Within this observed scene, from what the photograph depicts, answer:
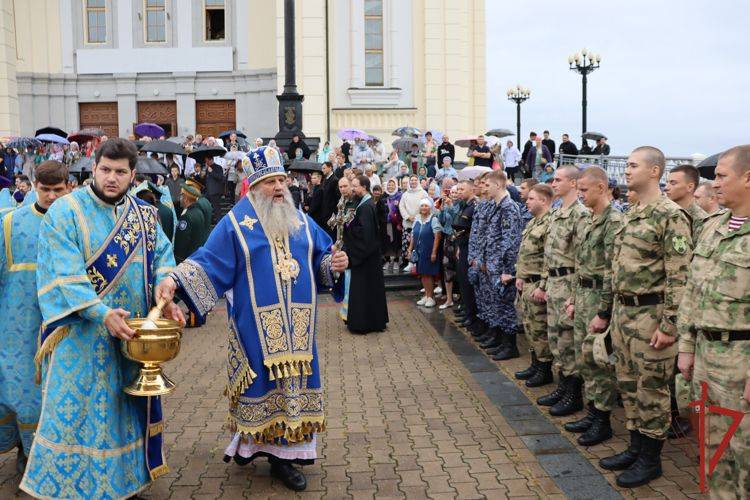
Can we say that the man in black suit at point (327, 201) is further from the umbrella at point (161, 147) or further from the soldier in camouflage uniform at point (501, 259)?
the soldier in camouflage uniform at point (501, 259)

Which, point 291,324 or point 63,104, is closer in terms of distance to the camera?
point 291,324

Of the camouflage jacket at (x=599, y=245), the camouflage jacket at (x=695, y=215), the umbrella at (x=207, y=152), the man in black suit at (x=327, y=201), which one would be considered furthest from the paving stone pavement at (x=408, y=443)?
the umbrella at (x=207, y=152)

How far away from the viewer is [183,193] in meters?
11.4

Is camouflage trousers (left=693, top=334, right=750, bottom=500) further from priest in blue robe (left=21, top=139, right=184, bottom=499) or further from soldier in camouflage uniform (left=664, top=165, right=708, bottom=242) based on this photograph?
priest in blue robe (left=21, top=139, right=184, bottom=499)

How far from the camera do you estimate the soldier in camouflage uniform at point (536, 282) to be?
24.7ft

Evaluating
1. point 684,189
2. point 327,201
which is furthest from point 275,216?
point 327,201

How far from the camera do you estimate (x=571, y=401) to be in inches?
265

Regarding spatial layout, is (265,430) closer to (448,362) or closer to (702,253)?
(702,253)

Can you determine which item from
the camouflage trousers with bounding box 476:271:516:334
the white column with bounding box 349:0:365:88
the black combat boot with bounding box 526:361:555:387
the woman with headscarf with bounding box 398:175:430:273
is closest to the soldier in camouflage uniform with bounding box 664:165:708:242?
the black combat boot with bounding box 526:361:555:387

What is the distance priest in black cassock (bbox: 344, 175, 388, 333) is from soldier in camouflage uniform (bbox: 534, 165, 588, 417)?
386cm

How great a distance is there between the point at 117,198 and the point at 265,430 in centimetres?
174

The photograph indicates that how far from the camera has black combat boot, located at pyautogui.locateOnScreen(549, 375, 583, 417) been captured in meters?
6.69

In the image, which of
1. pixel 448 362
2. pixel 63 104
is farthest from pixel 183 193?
pixel 63 104

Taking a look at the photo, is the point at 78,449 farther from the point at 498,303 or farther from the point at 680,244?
the point at 498,303
